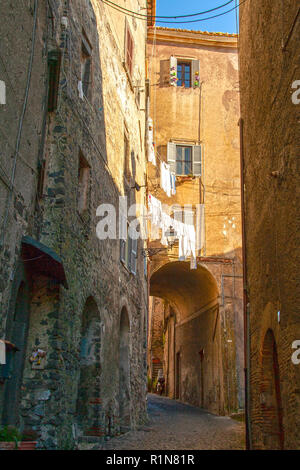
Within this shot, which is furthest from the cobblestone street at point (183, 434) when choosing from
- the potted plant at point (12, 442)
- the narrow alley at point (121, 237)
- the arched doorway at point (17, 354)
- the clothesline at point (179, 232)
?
the clothesline at point (179, 232)

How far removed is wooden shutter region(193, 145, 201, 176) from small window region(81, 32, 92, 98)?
28.2ft

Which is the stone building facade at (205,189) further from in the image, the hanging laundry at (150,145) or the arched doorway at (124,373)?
the arched doorway at (124,373)

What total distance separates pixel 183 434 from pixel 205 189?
9.21 meters

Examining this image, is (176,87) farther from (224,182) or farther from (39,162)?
(39,162)

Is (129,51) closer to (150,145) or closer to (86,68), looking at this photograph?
(150,145)

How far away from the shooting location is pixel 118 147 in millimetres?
11992

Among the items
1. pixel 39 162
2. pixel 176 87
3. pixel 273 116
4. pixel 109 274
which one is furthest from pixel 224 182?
pixel 39 162

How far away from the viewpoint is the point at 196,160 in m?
18.0

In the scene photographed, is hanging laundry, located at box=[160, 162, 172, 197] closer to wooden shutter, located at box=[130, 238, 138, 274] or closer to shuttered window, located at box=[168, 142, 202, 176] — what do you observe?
shuttered window, located at box=[168, 142, 202, 176]

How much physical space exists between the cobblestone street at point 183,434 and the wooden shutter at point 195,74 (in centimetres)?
1156

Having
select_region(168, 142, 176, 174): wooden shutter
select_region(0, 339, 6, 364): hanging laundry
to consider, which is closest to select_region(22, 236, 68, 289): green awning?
select_region(0, 339, 6, 364): hanging laundry

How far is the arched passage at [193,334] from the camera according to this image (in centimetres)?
1720

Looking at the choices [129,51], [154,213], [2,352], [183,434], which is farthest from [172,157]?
[2,352]

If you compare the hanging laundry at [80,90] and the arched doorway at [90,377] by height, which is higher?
the hanging laundry at [80,90]
